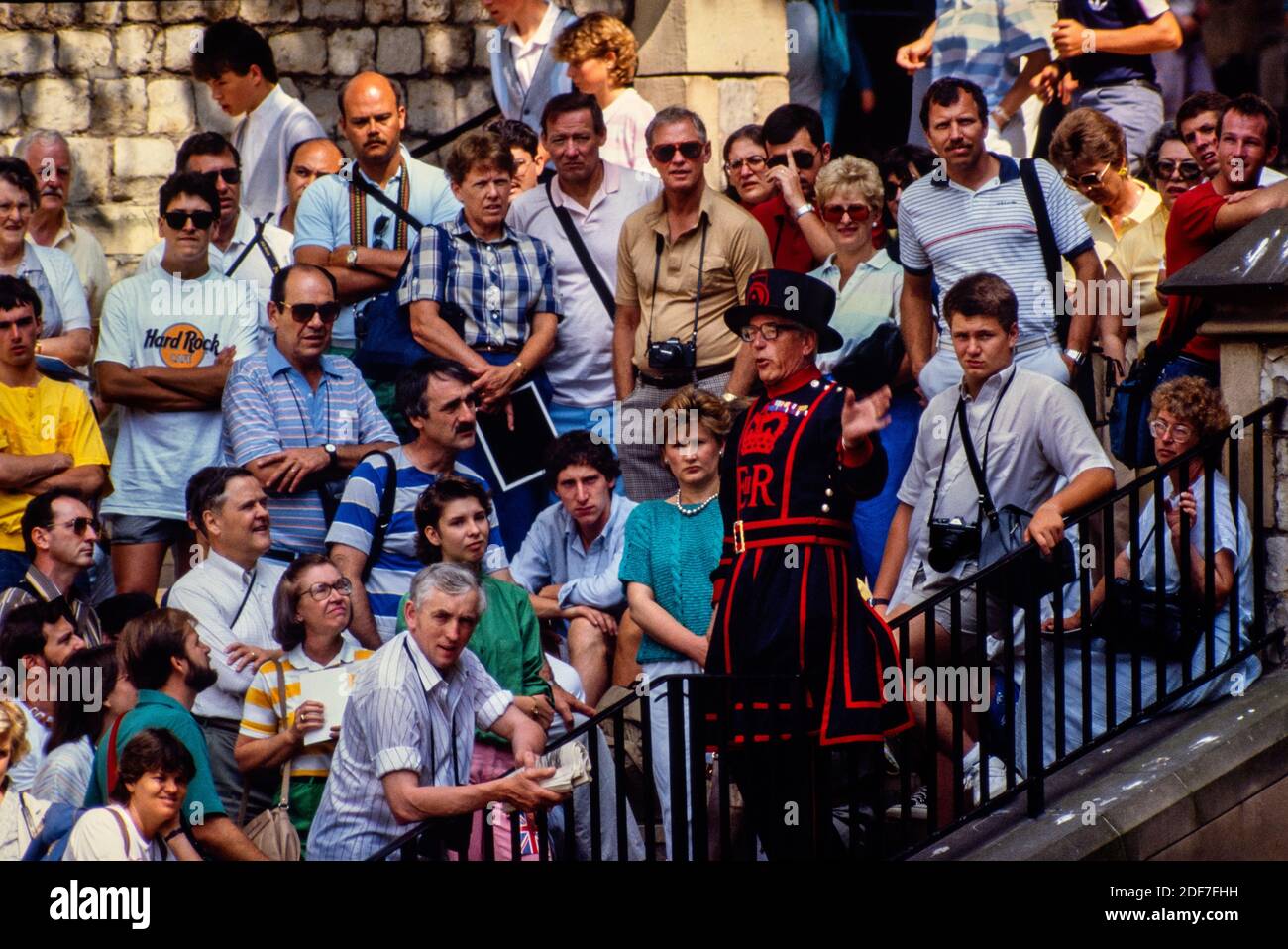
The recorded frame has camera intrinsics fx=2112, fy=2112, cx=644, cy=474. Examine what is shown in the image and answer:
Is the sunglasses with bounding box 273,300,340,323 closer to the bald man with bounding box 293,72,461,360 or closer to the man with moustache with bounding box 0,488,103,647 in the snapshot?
the bald man with bounding box 293,72,461,360

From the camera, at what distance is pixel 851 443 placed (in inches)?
250

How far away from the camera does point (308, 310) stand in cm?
806

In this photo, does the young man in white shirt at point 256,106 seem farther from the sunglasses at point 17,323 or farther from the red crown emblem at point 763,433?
the red crown emblem at point 763,433

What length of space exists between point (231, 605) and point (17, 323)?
5.13 ft

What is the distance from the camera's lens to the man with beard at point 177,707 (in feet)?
21.9

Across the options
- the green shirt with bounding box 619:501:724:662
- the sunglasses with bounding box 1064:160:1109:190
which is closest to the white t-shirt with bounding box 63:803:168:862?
the green shirt with bounding box 619:501:724:662

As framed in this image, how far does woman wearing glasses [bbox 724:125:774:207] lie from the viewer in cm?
892

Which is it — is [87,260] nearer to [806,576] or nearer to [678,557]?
[678,557]

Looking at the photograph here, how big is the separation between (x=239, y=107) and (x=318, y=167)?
0.96m

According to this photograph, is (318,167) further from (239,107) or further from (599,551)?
(599,551)

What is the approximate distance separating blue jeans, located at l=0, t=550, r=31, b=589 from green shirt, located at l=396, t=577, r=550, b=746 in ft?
5.29

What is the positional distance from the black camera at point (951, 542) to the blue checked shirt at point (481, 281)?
2.22 m

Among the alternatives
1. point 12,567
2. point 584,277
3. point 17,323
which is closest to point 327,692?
point 12,567

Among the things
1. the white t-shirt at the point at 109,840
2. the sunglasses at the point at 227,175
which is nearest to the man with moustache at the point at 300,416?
the sunglasses at the point at 227,175
